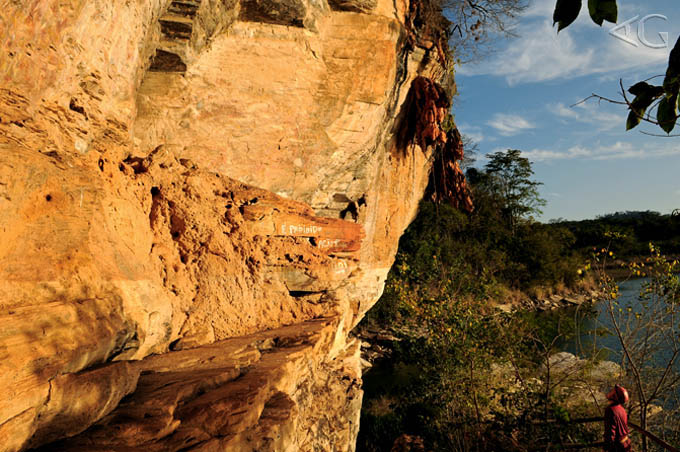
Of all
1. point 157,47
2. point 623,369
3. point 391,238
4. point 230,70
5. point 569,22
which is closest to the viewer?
point 569,22

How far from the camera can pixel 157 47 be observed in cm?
316

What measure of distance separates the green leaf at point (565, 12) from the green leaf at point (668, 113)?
1.97 feet

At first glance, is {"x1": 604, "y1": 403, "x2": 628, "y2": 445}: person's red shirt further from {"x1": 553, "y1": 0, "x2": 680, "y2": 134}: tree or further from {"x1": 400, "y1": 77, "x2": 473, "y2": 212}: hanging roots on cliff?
{"x1": 400, "y1": 77, "x2": 473, "y2": 212}: hanging roots on cliff

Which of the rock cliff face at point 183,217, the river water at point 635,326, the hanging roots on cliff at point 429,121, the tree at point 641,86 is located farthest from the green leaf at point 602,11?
the hanging roots on cliff at point 429,121

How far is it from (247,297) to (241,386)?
134 centimetres

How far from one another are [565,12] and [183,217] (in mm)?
2577

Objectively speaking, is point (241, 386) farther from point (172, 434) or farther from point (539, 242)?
point (539, 242)

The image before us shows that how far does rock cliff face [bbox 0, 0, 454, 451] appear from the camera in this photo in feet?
5.17

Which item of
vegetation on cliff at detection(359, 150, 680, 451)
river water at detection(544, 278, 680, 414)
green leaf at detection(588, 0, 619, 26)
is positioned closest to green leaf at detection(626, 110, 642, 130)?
green leaf at detection(588, 0, 619, 26)

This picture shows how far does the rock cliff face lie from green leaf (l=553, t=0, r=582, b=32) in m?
1.96

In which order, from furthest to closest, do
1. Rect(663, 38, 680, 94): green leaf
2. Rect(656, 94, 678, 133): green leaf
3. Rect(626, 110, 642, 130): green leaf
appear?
1. Rect(626, 110, 642, 130): green leaf
2. Rect(656, 94, 678, 133): green leaf
3. Rect(663, 38, 680, 94): green leaf

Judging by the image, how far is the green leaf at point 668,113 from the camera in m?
1.55

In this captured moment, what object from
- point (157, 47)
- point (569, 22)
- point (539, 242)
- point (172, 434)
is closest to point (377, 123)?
point (157, 47)

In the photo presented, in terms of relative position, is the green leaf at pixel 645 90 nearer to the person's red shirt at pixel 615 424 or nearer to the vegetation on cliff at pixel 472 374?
the vegetation on cliff at pixel 472 374
